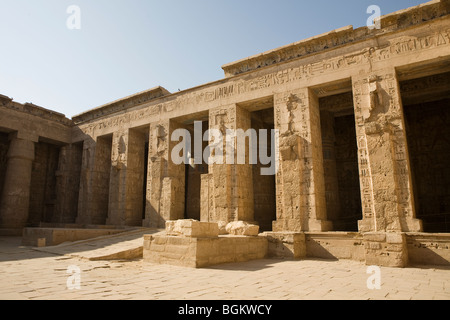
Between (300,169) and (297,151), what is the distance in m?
0.58

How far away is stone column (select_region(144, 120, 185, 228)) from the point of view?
42.1ft

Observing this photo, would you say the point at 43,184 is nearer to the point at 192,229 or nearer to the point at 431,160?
the point at 192,229

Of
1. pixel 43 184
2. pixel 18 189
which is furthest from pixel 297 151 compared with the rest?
pixel 43 184

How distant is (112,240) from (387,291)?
27.5 feet

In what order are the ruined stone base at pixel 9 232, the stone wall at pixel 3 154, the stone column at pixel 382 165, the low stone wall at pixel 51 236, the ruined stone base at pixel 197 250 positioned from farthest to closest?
the stone wall at pixel 3 154 → the ruined stone base at pixel 9 232 → the low stone wall at pixel 51 236 → the stone column at pixel 382 165 → the ruined stone base at pixel 197 250

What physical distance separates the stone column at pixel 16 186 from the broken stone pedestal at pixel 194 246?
33.7ft

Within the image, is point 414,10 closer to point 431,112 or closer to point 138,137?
point 431,112

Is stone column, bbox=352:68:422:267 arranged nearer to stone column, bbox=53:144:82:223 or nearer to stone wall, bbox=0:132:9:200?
stone column, bbox=53:144:82:223

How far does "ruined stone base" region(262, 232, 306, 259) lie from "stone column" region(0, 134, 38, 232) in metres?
12.1

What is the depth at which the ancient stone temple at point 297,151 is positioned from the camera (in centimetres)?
832


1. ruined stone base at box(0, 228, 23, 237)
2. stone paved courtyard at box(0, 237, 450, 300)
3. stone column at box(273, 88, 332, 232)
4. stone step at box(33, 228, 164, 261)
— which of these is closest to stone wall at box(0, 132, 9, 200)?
ruined stone base at box(0, 228, 23, 237)

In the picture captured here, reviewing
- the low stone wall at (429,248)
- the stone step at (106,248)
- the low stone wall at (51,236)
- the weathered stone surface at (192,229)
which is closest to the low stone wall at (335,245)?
the low stone wall at (429,248)

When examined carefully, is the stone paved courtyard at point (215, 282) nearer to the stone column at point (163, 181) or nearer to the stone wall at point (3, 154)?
the stone column at point (163, 181)
